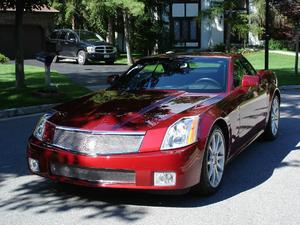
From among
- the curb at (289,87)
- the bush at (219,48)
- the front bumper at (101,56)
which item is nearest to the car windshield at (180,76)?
the curb at (289,87)

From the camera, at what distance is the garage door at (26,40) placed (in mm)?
32156

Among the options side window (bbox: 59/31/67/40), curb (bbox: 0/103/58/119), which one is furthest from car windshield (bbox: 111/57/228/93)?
side window (bbox: 59/31/67/40)

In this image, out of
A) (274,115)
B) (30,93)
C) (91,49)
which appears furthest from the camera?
(91,49)

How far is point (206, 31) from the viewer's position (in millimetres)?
43969

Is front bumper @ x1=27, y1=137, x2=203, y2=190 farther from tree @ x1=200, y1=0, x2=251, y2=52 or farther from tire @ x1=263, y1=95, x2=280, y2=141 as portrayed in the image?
tree @ x1=200, y1=0, x2=251, y2=52

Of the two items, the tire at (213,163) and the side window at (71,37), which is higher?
the side window at (71,37)

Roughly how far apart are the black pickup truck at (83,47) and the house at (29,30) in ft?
11.9

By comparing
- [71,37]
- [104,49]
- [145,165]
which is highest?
[71,37]

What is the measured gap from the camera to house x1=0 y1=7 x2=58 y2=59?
105 ft

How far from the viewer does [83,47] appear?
92.3ft

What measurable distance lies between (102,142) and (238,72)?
268cm

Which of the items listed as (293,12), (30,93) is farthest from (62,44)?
(30,93)

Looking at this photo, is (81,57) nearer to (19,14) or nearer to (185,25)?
(19,14)

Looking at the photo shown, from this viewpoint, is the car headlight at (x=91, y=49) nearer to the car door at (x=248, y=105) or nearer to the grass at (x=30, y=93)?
the grass at (x=30, y=93)
